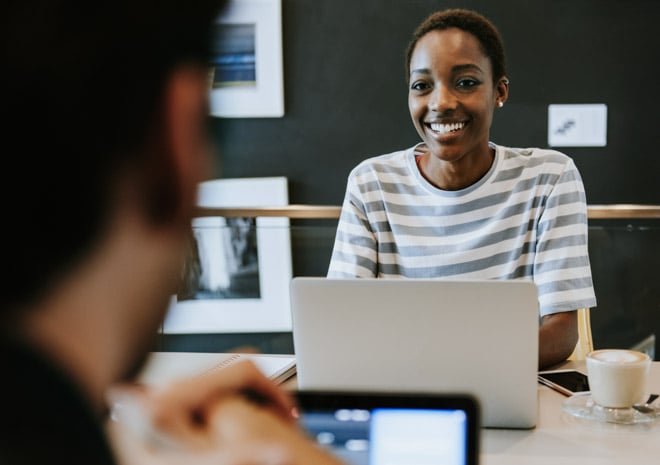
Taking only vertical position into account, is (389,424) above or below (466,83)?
below

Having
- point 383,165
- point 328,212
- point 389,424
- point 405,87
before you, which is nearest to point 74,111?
point 389,424

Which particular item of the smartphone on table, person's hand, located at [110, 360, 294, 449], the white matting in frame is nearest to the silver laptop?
the smartphone on table

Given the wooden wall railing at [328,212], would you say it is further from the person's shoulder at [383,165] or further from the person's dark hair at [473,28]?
the person's dark hair at [473,28]

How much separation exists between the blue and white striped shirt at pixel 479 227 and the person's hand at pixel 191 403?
4.81ft

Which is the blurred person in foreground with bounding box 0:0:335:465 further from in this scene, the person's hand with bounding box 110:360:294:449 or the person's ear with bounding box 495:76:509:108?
the person's ear with bounding box 495:76:509:108

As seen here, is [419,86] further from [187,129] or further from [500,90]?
[187,129]

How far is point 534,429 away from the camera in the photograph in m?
1.15

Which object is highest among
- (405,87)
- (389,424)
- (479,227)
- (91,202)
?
(405,87)

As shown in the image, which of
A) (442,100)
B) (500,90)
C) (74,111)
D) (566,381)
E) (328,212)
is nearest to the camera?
(74,111)

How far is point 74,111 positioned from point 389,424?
18cm

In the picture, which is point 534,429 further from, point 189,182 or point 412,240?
point 189,182

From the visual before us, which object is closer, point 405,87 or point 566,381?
point 566,381

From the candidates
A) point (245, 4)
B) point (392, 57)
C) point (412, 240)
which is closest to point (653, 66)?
point (392, 57)

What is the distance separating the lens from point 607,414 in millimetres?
1172
